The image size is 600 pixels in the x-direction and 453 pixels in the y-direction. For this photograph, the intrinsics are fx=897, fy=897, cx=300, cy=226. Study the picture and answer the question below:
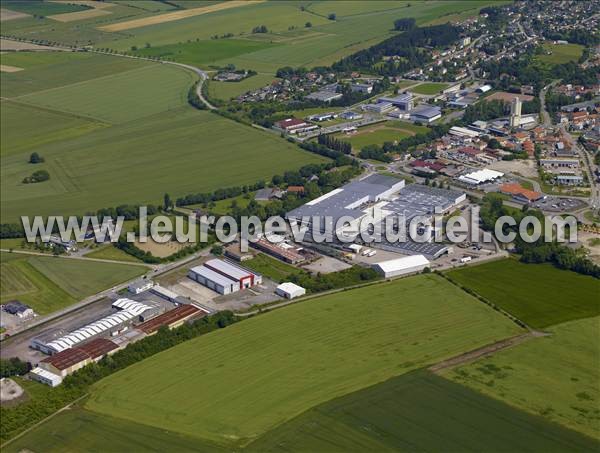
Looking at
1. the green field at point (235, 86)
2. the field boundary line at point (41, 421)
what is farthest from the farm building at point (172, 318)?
the green field at point (235, 86)

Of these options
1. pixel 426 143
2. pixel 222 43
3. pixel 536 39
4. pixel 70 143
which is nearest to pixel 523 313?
pixel 426 143

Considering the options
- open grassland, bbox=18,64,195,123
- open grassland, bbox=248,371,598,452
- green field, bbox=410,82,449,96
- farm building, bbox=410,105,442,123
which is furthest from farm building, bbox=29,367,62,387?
green field, bbox=410,82,449,96

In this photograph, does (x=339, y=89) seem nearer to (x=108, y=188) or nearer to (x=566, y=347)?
(x=108, y=188)

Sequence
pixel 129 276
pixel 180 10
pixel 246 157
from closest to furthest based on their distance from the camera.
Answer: pixel 129 276 → pixel 246 157 → pixel 180 10

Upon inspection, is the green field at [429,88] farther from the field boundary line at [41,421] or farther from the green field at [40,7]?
A: the green field at [40,7]

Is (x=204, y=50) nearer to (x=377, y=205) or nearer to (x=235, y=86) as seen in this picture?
(x=235, y=86)

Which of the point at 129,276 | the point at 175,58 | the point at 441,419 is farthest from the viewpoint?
the point at 175,58

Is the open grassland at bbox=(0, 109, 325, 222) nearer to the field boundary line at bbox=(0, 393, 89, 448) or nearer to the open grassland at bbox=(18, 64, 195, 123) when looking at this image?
the open grassland at bbox=(18, 64, 195, 123)
